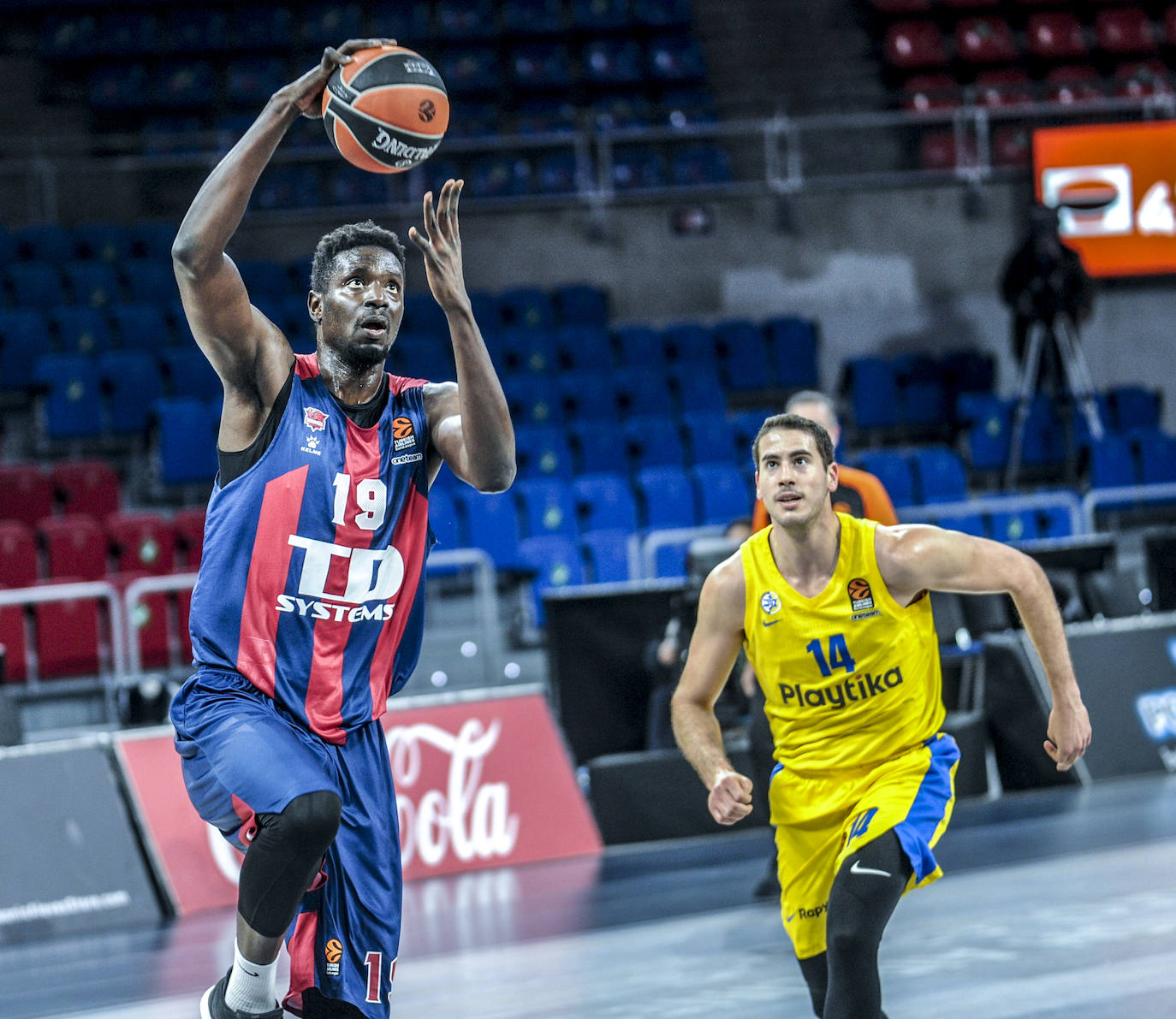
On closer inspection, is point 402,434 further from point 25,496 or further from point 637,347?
point 637,347

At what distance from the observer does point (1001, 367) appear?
50.5ft

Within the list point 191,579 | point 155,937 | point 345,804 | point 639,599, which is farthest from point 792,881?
point 191,579

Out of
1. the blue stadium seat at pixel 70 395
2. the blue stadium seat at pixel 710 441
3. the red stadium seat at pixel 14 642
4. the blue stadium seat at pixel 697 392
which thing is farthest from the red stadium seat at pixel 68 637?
the blue stadium seat at pixel 697 392

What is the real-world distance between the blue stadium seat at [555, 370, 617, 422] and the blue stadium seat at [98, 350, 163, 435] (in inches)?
124

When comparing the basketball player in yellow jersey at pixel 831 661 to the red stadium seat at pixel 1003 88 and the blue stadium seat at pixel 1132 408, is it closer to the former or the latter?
the blue stadium seat at pixel 1132 408

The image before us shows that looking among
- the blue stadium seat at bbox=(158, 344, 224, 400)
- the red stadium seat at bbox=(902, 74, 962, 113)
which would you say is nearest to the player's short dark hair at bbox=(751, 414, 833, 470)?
the blue stadium seat at bbox=(158, 344, 224, 400)

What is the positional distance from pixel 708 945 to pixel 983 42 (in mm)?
13233

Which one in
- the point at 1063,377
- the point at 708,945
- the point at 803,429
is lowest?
the point at 708,945

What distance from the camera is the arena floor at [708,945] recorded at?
530 centimetres

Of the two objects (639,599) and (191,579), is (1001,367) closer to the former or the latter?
(639,599)

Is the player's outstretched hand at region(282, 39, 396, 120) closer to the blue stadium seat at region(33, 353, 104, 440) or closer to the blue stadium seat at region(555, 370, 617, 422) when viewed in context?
the blue stadium seat at region(33, 353, 104, 440)

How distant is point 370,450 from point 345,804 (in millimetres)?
854

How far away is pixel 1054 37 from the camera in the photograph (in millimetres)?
17266

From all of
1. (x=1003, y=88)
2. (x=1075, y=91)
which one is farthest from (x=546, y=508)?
(x=1075, y=91)
